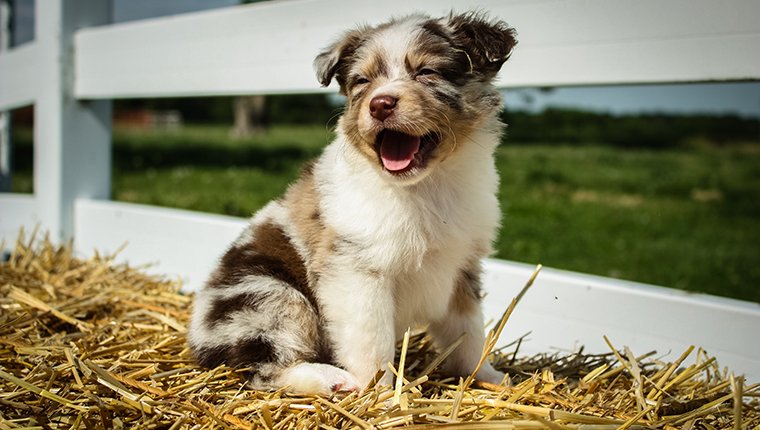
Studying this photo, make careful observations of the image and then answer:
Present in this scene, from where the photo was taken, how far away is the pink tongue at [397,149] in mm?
3250

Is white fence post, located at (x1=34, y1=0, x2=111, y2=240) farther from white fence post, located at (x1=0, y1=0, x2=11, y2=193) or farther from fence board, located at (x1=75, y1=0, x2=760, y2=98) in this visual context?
white fence post, located at (x1=0, y1=0, x2=11, y2=193)

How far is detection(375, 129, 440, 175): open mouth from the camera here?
3.25 meters

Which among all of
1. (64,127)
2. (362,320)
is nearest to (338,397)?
(362,320)

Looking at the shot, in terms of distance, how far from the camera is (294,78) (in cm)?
508

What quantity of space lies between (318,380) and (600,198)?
11115 mm

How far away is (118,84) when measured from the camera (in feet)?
20.8

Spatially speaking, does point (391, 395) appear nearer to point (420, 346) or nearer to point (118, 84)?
point (420, 346)

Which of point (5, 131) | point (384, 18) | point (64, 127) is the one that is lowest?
point (5, 131)

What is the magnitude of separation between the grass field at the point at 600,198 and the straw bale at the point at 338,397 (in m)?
4.74

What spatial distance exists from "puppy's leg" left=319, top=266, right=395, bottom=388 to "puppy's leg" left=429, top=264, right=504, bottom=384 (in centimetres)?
52

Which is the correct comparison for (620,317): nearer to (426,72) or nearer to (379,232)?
(379,232)

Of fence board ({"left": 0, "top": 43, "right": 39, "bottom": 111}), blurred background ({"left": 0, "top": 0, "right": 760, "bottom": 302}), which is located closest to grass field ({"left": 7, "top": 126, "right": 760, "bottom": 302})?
blurred background ({"left": 0, "top": 0, "right": 760, "bottom": 302})

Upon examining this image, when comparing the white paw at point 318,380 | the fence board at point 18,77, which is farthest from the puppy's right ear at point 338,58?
the fence board at point 18,77

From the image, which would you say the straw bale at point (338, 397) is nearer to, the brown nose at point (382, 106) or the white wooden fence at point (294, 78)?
the white wooden fence at point (294, 78)
